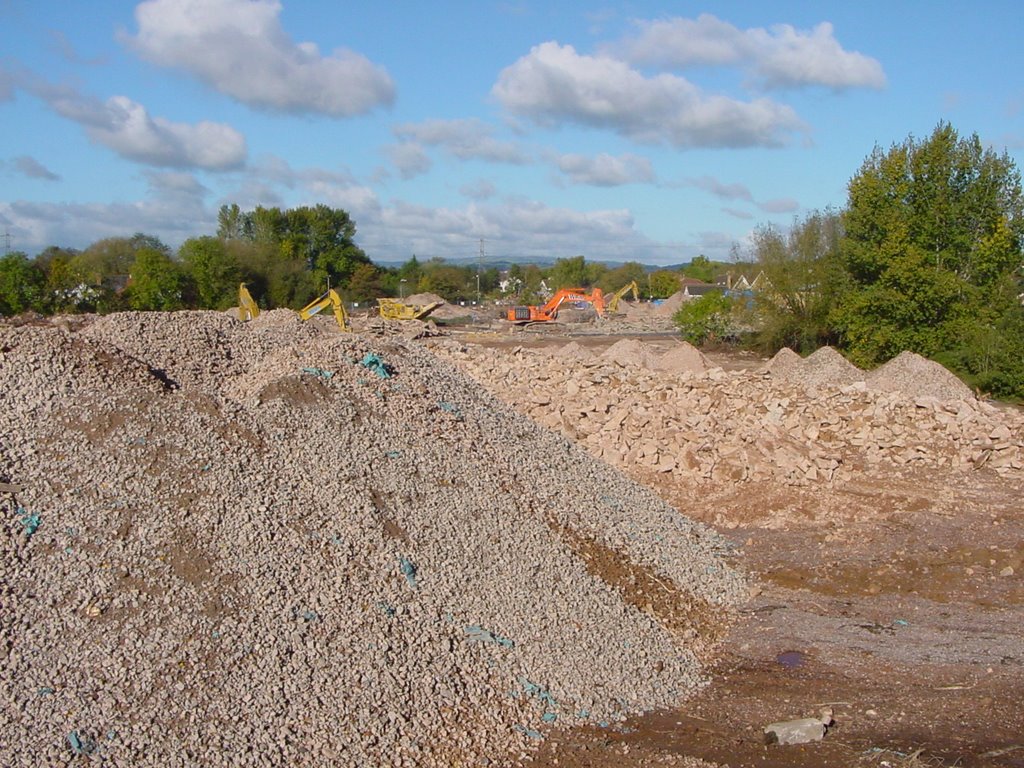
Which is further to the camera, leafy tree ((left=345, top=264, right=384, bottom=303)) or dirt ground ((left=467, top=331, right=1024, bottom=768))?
leafy tree ((left=345, top=264, right=384, bottom=303))

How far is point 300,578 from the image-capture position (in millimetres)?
6707

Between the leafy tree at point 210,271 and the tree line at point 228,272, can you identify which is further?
the leafy tree at point 210,271

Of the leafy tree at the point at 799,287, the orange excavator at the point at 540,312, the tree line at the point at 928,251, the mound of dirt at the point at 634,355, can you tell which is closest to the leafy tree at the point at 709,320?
the leafy tree at the point at 799,287

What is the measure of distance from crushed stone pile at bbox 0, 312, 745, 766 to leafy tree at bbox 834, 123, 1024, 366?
18.9m

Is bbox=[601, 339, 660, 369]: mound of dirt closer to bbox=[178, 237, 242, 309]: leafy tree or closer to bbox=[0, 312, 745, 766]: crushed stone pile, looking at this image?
bbox=[0, 312, 745, 766]: crushed stone pile

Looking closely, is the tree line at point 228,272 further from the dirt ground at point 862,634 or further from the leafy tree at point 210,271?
the dirt ground at point 862,634

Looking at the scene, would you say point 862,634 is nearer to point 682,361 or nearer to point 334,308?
point 682,361

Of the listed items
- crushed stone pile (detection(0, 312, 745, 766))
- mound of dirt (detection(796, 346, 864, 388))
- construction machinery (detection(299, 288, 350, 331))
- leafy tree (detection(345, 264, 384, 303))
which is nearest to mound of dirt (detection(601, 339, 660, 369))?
mound of dirt (detection(796, 346, 864, 388))

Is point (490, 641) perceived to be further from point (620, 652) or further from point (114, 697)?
point (114, 697)

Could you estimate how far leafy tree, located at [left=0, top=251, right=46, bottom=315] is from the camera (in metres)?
35.0

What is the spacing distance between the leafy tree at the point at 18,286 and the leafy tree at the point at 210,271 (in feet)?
25.0

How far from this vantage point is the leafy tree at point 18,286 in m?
35.0

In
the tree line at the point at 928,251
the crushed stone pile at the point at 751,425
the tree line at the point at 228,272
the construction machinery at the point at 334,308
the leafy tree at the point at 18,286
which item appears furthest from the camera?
the tree line at the point at 228,272

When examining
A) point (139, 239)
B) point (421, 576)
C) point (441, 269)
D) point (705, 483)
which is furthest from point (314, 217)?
point (421, 576)
